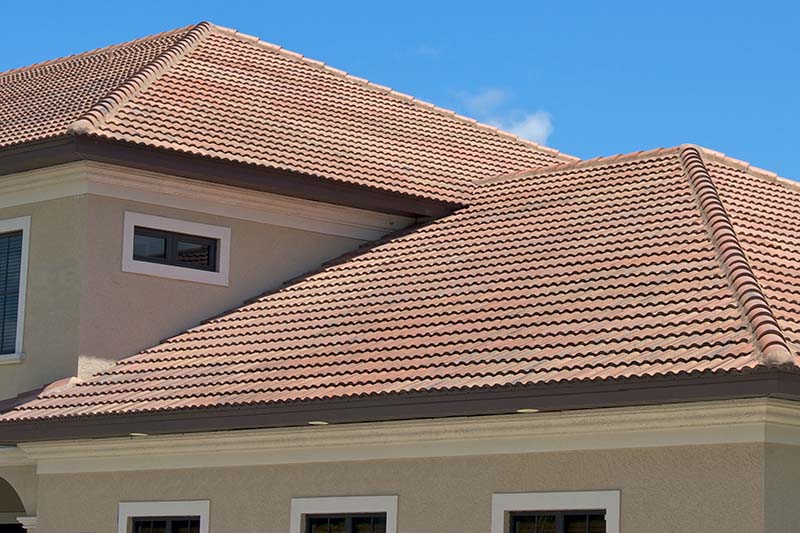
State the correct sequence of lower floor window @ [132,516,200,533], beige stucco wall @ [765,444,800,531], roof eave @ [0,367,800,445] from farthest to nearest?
lower floor window @ [132,516,200,533], beige stucco wall @ [765,444,800,531], roof eave @ [0,367,800,445]

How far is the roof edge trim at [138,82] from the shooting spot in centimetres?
1972

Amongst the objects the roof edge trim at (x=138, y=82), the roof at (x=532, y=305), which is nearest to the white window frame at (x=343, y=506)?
the roof at (x=532, y=305)

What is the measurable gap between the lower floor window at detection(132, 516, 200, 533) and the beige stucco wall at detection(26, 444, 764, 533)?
0.26 m

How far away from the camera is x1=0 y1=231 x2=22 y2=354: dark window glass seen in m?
20.3

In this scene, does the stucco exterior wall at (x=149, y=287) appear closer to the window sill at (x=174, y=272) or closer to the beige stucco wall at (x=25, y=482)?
the window sill at (x=174, y=272)

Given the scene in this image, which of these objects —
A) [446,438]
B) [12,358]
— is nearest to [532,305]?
[446,438]

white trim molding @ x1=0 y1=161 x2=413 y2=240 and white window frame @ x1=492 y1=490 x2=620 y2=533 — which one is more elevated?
white trim molding @ x1=0 y1=161 x2=413 y2=240

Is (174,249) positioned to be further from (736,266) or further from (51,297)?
(736,266)

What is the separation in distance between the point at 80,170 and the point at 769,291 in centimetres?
871

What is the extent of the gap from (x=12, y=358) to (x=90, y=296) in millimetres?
1322

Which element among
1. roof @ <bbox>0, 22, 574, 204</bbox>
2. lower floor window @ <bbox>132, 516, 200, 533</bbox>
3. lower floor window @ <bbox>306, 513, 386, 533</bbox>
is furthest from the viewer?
roof @ <bbox>0, 22, 574, 204</bbox>

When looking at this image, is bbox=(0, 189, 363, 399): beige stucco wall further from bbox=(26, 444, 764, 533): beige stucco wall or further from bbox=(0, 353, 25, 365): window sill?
bbox=(26, 444, 764, 533): beige stucco wall

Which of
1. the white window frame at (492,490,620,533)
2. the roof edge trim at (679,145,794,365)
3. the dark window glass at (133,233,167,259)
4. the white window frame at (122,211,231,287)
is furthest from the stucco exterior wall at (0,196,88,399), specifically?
the roof edge trim at (679,145,794,365)

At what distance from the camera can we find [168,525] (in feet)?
57.5
